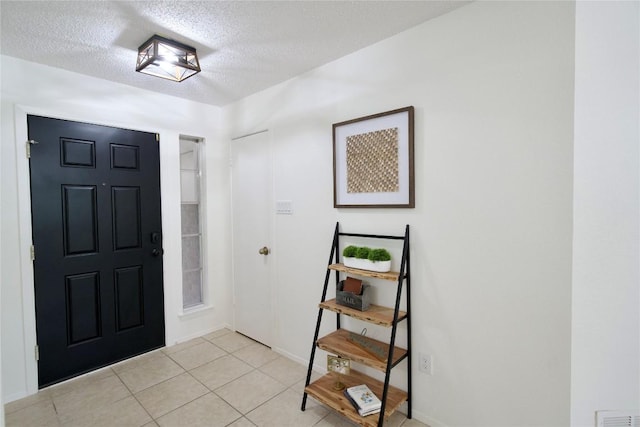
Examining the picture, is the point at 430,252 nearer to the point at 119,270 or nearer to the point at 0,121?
the point at 119,270

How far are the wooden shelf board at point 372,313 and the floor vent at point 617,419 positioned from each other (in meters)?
0.95

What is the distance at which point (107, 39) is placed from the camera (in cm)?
197

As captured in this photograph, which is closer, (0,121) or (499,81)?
(499,81)

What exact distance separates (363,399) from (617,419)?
1.18m

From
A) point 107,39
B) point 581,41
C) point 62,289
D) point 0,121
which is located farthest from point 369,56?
point 62,289

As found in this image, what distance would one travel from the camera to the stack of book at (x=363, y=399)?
1770 mm

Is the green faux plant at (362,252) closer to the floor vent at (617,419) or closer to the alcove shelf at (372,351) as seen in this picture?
the alcove shelf at (372,351)

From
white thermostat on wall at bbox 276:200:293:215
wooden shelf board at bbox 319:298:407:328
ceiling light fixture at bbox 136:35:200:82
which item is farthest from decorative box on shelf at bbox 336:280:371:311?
ceiling light fixture at bbox 136:35:200:82

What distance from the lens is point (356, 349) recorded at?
1974 mm

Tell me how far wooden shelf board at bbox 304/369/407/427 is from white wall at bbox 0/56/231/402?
1.73 meters

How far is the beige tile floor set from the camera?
6.47 ft

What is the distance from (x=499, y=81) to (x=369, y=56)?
0.89 meters

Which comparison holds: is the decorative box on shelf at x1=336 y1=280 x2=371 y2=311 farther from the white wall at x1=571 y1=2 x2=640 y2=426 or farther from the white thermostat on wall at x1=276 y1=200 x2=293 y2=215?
the white wall at x1=571 y1=2 x2=640 y2=426

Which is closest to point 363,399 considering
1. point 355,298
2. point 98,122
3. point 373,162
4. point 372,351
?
point 372,351
